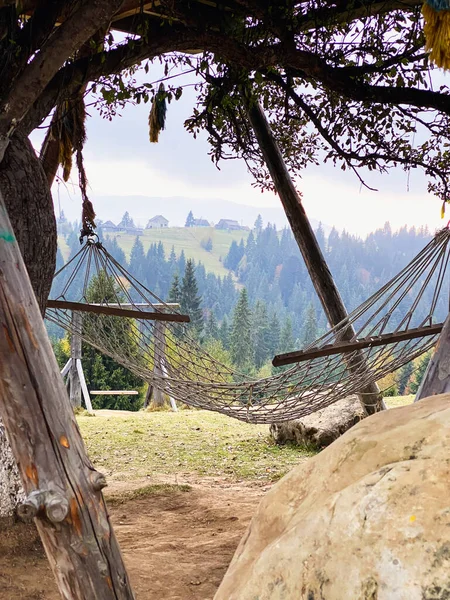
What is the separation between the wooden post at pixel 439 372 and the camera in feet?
5.50

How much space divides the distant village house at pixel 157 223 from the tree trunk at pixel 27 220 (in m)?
51.7

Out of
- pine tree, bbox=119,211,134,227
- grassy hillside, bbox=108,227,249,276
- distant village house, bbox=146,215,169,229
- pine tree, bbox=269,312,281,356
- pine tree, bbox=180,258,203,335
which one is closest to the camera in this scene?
pine tree, bbox=180,258,203,335

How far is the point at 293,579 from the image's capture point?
0.89 meters

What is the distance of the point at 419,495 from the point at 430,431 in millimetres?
150

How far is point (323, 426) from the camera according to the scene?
14.1ft

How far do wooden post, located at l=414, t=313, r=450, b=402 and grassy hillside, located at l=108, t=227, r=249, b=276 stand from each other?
45.4 meters

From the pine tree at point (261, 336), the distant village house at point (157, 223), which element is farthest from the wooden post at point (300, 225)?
the distant village house at point (157, 223)

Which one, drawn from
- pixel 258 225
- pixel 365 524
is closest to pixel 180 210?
pixel 258 225

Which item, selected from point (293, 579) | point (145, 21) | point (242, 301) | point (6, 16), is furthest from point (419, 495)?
point (242, 301)

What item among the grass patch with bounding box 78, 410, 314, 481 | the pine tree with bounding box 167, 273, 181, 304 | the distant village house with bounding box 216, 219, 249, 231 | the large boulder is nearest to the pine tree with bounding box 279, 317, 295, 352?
the pine tree with bounding box 167, 273, 181, 304

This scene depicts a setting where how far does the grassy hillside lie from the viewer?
49.1 meters

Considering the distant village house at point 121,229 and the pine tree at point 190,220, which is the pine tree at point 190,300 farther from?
the pine tree at point 190,220

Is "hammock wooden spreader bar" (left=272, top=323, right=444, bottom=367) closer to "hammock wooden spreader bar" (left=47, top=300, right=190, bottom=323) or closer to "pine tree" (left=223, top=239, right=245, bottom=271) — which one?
"hammock wooden spreader bar" (left=47, top=300, right=190, bottom=323)

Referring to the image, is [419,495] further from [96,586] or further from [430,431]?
[96,586]
